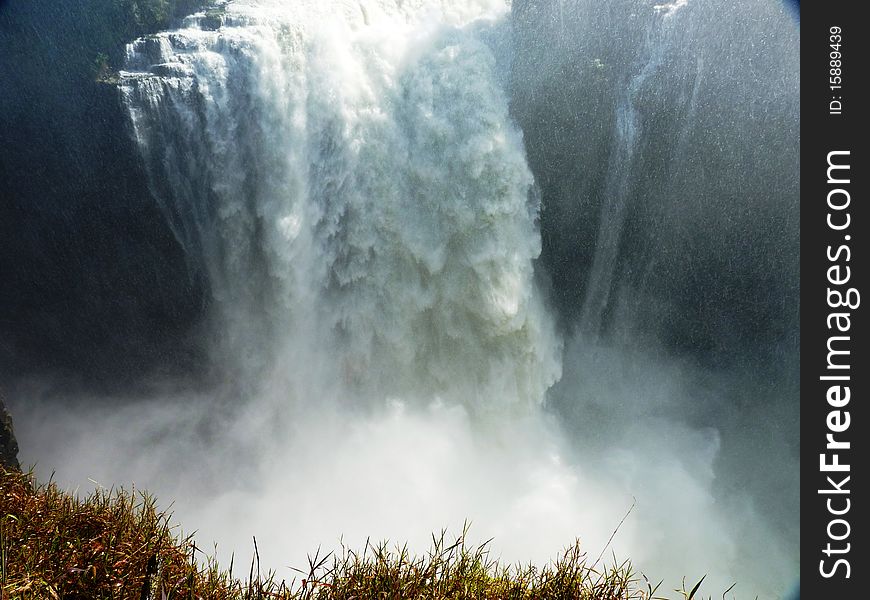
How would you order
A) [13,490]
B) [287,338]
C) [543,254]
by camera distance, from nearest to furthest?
[13,490]
[287,338]
[543,254]

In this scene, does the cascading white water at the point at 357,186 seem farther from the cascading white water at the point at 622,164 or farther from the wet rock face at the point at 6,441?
the wet rock face at the point at 6,441

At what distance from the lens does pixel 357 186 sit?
11.3 metres

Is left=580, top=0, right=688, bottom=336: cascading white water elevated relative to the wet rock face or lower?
elevated

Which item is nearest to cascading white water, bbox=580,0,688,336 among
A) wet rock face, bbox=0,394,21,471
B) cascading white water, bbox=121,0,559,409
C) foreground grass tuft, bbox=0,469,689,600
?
cascading white water, bbox=121,0,559,409

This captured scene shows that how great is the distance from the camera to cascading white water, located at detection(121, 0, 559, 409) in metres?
10.6

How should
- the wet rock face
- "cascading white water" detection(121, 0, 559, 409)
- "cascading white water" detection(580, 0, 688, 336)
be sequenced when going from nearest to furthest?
the wet rock face < "cascading white water" detection(121, 0, 559, 409) < "cascading white water" detection(580, 0, 688, 336)

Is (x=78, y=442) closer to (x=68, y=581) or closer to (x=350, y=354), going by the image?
(x=350, y=354)

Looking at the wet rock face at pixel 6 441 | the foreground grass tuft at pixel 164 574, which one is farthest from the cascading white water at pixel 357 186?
the foreground grass tuft at pixel 164 574

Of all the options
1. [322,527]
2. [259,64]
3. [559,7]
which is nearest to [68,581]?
[322,527]

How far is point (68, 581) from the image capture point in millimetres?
3188

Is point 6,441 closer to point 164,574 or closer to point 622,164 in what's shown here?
point 164,574

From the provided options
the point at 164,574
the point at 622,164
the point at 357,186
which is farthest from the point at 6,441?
the point at 622,164

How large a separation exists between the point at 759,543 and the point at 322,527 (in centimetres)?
898

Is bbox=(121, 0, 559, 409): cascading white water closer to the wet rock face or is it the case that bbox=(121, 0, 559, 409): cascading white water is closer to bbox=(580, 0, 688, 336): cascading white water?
bbox=(580, 0, 688, 336): cascading white water
